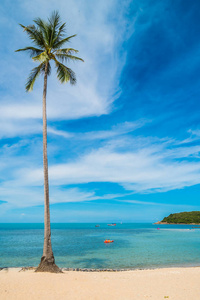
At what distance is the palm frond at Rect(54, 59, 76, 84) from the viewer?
16.8 m

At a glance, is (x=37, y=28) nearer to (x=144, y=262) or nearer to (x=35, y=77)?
(x=35, y=77)

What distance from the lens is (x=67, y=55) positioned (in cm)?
1662

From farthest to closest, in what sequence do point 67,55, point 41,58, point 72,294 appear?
point 67,55
point 41,58
point 72,294

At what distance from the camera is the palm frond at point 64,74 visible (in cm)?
1680

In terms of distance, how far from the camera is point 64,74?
17016 mm

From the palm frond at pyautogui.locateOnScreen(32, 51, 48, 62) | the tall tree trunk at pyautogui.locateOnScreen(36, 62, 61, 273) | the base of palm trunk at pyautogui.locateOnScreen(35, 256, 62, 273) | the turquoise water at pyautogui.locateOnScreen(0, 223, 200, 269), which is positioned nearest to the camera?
the base of palm trunk at pyautogui.locateOnScreen(35, 256, 62, 273)

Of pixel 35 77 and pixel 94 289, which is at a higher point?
pixel 35 77

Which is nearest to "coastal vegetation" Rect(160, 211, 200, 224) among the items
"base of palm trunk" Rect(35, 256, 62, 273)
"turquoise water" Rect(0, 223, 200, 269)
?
"turquoise water" Rect(0, 223, 200, 269)

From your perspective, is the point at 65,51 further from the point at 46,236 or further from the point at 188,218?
the point at 188,218

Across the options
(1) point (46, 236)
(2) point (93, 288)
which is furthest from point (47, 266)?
(2) point (93, 288)

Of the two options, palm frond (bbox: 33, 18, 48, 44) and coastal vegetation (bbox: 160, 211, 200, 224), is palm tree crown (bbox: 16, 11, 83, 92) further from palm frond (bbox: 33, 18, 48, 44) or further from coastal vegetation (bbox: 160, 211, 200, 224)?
coastal vegetation (bbox: 160, 211, 200, 224)

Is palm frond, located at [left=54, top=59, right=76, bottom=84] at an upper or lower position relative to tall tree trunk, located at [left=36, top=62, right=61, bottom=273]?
upper

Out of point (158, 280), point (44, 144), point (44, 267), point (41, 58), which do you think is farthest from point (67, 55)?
point (158, 280)

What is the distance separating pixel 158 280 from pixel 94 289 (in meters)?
4.64
